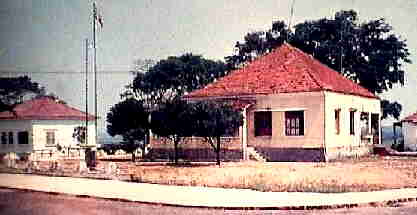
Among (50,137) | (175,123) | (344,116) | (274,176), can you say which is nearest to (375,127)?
(344,116)

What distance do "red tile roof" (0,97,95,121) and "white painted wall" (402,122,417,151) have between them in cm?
1070

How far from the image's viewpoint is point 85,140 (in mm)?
6379

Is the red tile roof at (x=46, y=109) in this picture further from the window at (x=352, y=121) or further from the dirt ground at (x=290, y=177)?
the window at (x=352, y=121)

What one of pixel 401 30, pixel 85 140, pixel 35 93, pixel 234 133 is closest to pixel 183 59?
pixel 85 140

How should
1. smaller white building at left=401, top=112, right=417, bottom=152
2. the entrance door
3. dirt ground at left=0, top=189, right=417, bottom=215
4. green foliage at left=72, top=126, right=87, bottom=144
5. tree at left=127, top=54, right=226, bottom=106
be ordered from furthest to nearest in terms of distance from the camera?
smaller white building at left=401, top=112, right=417, bottom=152
the entrance door
green foliage at left=72, top=126, right=87, bottom=144
tree at left=127, top=54, right=226, bottom=106
dirt ground at left=0, top=189, right=417, bottom=215

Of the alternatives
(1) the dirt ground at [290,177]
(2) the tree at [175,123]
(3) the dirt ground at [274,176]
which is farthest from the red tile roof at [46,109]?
(2) the tree at [175,123]

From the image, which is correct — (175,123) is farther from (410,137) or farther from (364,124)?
(410,137)

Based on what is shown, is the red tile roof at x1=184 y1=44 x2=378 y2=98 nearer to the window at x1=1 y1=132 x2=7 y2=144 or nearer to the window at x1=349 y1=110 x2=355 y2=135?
the window at x1=349 y1=110 x2=355 y2=135

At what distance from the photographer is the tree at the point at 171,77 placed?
5.91m

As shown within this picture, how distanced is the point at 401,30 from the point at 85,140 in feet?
11.0

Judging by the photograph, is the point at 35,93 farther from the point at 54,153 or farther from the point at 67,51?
the point at 54,153

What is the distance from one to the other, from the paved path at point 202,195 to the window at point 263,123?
5.30 metres

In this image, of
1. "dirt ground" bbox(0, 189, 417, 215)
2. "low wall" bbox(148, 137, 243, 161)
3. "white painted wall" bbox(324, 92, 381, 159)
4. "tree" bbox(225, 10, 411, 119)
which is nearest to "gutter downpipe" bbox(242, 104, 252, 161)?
"low wall" bbox(148, 137, 243, 161)

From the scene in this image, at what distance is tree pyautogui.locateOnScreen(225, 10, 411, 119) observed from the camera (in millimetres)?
6320
